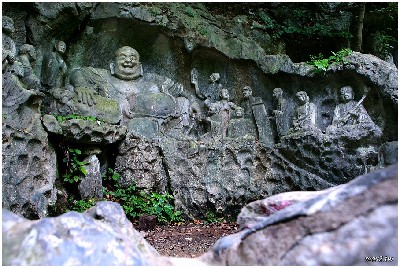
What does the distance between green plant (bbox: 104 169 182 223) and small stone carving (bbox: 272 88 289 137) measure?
2.51 m

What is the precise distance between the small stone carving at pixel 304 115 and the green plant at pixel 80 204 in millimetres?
3892

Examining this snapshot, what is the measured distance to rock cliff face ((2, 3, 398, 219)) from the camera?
675 cm

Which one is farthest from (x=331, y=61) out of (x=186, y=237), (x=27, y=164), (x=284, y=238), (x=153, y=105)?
(x=284, y=238)

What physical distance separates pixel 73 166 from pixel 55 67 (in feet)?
6.60

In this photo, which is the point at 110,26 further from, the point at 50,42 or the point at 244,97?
the point at 244,97

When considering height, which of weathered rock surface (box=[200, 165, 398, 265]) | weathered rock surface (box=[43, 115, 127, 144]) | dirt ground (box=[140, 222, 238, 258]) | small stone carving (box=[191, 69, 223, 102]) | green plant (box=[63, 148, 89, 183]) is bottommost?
dirt ground (box=[140, 222, 238, 258])

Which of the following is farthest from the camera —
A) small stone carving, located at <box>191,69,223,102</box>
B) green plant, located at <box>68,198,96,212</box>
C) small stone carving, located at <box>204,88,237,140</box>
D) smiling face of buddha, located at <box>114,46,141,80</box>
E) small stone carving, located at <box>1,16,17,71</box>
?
small stone carving, located at <box>191,69,223,102</box>

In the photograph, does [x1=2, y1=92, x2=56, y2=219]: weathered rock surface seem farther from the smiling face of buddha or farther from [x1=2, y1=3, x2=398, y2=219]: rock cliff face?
the smiling face of buddha

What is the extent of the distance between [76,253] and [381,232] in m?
1.62

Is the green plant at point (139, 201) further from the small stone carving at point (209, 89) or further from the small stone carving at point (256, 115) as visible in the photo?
the small stone carving at point (209, 89)

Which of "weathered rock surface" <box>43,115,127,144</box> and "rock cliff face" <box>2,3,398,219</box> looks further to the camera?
"rock cliff face" <box>2,3,398,219</box>

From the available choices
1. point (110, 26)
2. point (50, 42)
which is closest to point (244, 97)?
point (110, 26)

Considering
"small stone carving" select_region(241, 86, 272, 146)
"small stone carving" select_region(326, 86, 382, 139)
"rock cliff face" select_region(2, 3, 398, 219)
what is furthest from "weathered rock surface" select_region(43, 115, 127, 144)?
"small stone carving" select_region(326, 86, 382, 139)

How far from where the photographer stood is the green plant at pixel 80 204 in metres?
6.89
